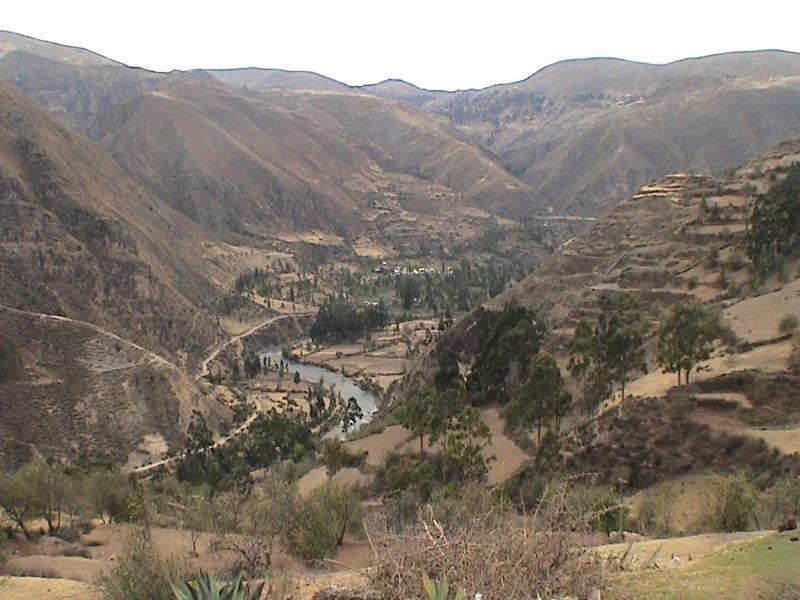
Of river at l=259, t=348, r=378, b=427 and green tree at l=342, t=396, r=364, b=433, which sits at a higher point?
green tree at l=342, t=396, r=364, b=433

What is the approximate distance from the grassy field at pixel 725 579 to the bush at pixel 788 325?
74.4 feet

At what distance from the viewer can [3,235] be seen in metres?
83.1

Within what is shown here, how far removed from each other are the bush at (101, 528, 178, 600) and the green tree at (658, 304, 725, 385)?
23327 millimetres

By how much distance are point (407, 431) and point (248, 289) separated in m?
84.8

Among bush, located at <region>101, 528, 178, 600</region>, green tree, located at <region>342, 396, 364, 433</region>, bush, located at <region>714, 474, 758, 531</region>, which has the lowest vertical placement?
green tree, located at <region>342, 396, 364, 433</region>

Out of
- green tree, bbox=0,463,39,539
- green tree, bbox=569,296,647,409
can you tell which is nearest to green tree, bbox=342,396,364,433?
green tree, bbox=569,296,647,409

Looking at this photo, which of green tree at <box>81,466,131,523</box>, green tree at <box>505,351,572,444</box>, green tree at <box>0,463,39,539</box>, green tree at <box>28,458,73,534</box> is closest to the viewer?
green tree at <box>0,463,39,539</box>

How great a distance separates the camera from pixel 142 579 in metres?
14.4

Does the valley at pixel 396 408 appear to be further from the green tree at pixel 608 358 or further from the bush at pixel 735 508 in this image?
the green tree at pixel 608 358

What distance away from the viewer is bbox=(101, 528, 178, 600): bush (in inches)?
553

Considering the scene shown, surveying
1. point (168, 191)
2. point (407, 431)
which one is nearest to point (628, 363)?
point (407, 431)

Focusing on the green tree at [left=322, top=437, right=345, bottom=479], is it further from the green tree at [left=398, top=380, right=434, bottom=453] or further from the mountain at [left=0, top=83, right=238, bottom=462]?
the mountain at [left=0, top=83, right=238, bottom=462]

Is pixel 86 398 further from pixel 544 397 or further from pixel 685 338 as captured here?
Answer: pixel 685 338

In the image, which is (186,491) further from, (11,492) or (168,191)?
(168,191)
